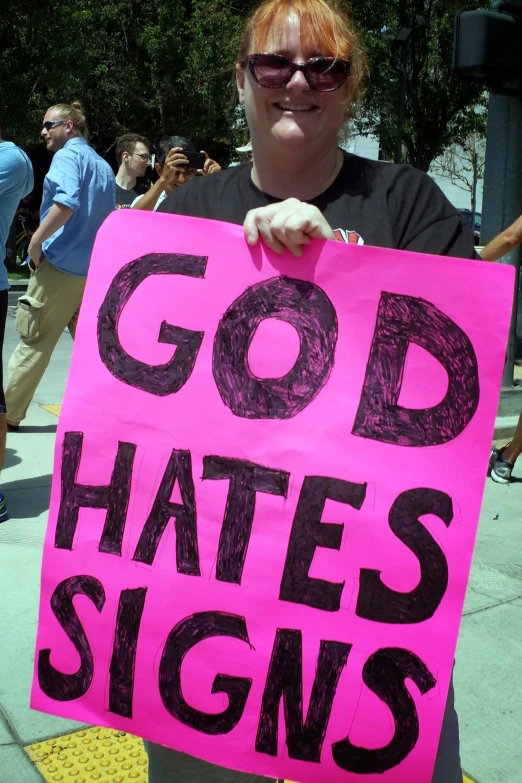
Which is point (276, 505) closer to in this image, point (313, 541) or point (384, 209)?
point (313, 541)

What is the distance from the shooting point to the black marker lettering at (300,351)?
160 centimetres

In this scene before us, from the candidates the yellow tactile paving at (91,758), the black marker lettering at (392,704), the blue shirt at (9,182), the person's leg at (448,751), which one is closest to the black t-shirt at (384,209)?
the black marker lettering at (392,704)

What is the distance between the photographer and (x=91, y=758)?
8.21ft

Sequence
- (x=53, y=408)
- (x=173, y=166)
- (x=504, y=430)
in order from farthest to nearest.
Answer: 1. (x=53, y=408)
2. (x=504, y=430)
3. (x=173, y=166)

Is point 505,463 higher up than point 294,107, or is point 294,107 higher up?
point 294,107

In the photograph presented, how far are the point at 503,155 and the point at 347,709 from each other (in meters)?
5.67

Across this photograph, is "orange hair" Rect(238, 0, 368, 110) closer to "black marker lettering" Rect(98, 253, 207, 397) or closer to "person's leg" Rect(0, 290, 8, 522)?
"black marker lettering" Rect(98, 253, 207, 397)

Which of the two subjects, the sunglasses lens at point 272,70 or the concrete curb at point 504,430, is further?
the concrete curb at point 504,430

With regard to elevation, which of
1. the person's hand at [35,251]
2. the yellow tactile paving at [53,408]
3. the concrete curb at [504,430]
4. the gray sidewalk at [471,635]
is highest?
the person's hand at [35,251]

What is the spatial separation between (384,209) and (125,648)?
0.95 meters

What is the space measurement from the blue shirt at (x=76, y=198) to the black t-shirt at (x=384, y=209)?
365 cm

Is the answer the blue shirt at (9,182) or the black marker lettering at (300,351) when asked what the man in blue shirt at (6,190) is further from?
the black marker lettering at (300,351)

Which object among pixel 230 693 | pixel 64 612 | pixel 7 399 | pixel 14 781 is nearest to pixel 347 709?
pixel 230 693

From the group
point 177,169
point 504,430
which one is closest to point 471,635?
point 504,430
